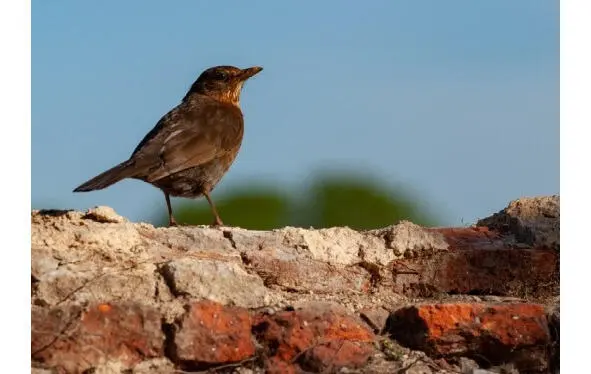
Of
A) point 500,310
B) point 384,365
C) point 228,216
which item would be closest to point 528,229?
point 500,310

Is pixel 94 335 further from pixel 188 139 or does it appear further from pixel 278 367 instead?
pixel 188 139

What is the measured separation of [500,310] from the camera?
4.21 m

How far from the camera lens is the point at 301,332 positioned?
3.87 metres

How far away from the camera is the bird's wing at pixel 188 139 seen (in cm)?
593

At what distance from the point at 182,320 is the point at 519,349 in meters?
1.42

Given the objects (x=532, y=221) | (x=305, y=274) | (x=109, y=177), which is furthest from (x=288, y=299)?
(x=109, y=177)

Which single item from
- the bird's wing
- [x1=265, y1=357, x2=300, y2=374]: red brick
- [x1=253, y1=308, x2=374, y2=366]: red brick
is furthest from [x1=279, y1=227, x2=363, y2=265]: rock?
the bird's wing

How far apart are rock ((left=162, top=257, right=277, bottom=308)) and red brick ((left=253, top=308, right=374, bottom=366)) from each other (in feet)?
0.41

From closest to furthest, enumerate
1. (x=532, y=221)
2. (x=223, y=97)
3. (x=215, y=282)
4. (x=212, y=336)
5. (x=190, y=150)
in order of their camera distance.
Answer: (x=212, y=336)
(x=215, y=282)
(x=532, y=221)
(x=190, y=150)
(x=223, y=97)

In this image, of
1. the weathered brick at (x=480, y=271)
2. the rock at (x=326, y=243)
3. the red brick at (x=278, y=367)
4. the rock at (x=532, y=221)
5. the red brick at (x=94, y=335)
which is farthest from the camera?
the rock at (x=532, y=221)

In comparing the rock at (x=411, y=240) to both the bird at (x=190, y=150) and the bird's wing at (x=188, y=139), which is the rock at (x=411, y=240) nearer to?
the bird at (x=190, y=150)

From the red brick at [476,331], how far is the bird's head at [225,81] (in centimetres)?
353

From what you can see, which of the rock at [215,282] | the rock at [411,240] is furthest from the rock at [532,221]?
the rock at [215,282]

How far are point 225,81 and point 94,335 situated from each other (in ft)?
13.1
